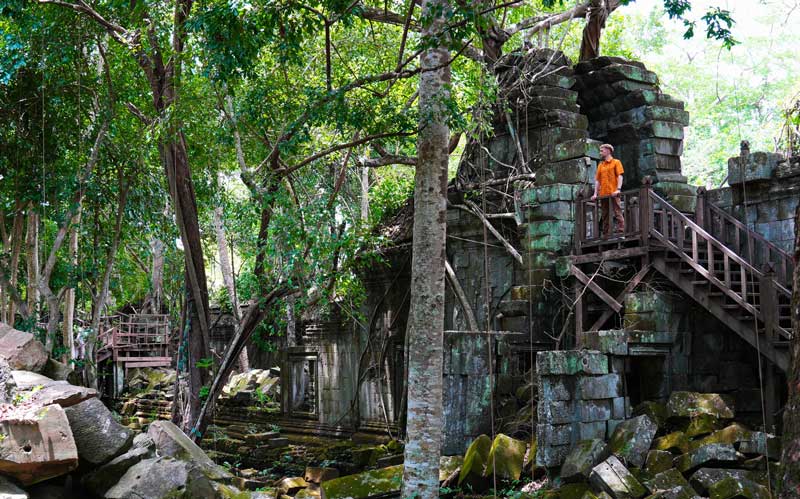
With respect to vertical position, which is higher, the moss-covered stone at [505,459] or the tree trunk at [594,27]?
the tree trunk at [594,27]

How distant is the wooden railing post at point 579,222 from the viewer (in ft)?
40.1

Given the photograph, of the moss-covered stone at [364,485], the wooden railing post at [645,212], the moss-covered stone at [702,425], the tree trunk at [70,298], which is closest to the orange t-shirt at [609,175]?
the wooden railing post at [645,212]

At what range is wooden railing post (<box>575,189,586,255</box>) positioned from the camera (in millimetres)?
12227

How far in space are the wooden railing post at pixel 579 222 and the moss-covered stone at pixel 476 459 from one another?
3.29 meters

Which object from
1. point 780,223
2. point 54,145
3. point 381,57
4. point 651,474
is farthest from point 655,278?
point 54,145

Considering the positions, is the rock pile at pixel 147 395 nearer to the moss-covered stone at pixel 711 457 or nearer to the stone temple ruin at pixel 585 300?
the stone temple ruin at pixel 585 300

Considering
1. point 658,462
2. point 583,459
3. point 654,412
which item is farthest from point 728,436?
point 583,459

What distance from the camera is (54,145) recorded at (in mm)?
14242

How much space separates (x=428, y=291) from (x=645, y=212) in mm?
4387

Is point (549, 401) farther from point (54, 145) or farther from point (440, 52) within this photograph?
point (54, 145)

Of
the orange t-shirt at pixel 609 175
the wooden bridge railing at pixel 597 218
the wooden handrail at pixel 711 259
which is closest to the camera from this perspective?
the wooden handrail at pixel 711 259

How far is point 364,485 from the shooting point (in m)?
10.2

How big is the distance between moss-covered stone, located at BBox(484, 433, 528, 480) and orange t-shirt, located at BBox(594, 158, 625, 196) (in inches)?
155

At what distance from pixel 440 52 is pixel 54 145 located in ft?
27.4
